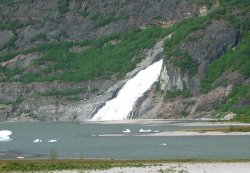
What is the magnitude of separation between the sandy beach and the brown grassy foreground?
79.3 inches

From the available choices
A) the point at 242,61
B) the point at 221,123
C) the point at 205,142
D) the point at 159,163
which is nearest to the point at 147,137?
the point at 205,142

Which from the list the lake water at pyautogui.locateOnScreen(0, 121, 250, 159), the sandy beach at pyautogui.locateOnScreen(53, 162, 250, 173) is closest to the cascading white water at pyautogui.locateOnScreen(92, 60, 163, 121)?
the lake water at pyautogui.locateOnScreen(0, 121, 250, 159)

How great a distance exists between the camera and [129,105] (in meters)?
183

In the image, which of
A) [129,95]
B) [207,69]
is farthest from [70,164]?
[129,95]

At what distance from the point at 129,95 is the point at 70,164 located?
106 m

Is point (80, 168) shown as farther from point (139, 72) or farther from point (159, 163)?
point (139, 72)

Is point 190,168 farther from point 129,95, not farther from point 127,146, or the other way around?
point 129,95

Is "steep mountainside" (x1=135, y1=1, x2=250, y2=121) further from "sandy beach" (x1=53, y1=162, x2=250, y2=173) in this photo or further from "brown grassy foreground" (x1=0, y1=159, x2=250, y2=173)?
"sandy beach" (x1=53, y1=162, x2=250, y2=173)

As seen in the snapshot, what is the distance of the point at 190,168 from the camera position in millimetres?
74375

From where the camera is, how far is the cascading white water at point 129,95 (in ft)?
598

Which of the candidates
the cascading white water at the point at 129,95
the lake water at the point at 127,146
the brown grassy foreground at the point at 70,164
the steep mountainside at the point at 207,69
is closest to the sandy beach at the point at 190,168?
the brown grassy foreground at the point at 70,164

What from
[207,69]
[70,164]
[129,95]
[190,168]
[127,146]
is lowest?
[127,146]

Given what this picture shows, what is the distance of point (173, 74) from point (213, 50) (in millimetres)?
8788

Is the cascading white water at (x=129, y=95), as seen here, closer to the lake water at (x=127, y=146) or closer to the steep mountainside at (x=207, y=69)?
the steep mountainside at (x=207, y=69)
